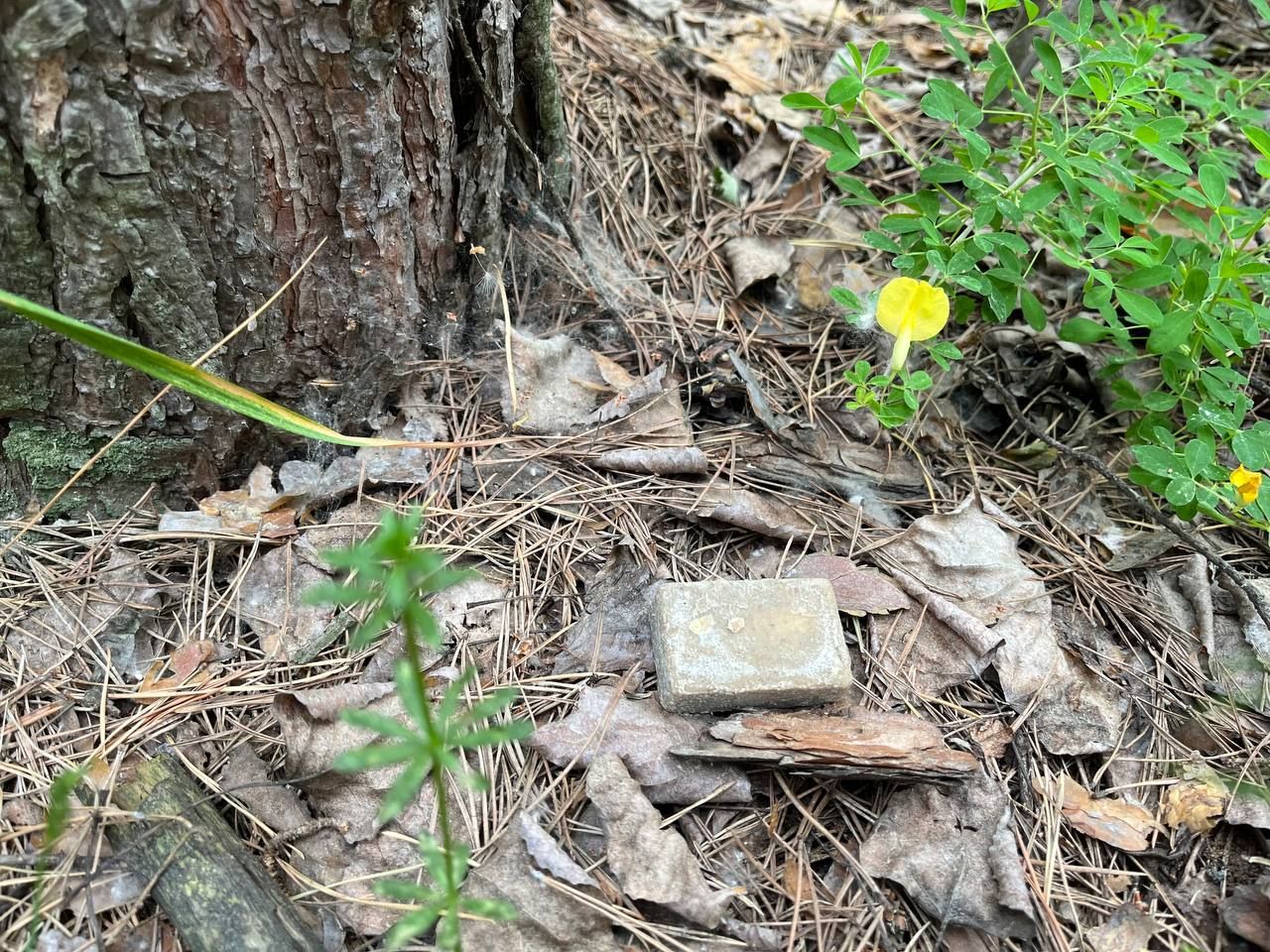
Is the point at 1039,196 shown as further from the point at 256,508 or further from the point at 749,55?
the point at 256,508

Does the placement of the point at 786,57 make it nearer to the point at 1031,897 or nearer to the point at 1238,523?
the point at 1238,523

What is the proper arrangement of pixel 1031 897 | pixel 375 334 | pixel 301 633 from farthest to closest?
pixel 375 334 → pixel 301 633 → pixel 1031 897

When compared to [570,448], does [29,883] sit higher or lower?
lower

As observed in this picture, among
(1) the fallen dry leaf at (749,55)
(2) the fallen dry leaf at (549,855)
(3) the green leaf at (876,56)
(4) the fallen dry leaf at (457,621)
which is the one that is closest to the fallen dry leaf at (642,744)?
(2) the fallen dry leaf at (549,855)

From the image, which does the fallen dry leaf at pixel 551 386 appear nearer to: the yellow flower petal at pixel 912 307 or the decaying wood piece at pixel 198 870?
the yellow flower petal at pixel 912 307

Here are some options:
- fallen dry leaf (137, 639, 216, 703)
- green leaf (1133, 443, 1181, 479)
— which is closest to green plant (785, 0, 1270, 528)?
green leaf (1133, 443, 1181, 479)

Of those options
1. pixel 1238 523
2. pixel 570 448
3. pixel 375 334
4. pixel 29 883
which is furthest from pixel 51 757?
pixel 1238 523

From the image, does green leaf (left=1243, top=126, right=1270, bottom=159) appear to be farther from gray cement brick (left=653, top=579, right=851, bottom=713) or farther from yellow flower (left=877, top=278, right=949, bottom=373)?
gray cement brick (left=653, top=579, right=851, bottom=713)
